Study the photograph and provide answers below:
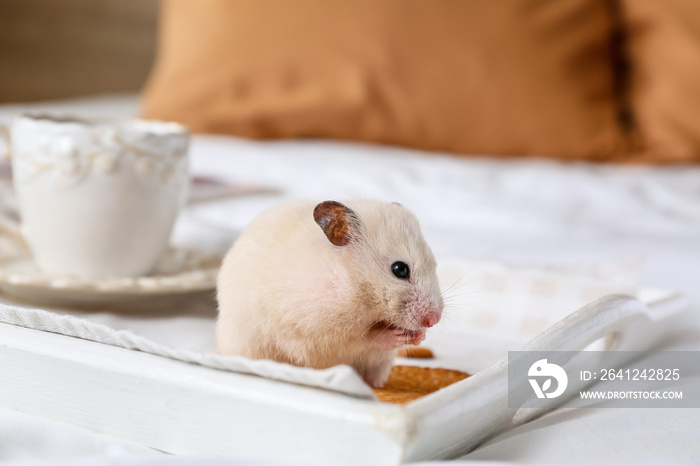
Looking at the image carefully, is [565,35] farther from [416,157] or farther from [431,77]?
[416,157]

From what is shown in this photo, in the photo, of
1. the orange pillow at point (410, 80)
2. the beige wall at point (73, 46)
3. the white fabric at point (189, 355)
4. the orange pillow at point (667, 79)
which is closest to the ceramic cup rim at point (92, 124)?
the white fabric at point (189, 355)

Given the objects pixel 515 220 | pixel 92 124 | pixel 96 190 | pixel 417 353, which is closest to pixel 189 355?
pixel 417 353


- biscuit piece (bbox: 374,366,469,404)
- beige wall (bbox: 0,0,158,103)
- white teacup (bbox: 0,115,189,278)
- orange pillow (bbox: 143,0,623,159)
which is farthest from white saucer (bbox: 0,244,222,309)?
beige wall (bbox: 0,0,158,103)

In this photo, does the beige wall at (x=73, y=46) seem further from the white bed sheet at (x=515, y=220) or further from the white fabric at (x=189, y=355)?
the white fabric at (x=189, y=355)

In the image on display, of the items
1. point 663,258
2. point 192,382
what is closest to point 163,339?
point 192,382

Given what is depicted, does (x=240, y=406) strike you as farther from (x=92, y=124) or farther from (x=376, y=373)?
(x=92, y=124)

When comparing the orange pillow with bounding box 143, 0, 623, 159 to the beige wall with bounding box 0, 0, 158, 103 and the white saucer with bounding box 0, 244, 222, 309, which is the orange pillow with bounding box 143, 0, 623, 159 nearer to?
the white saucer with bounding box 0, 244, 222, 309
